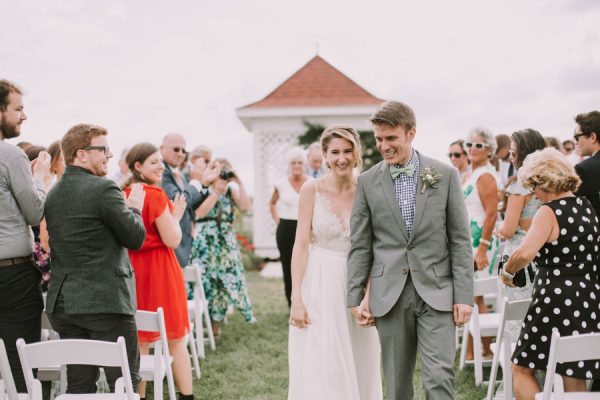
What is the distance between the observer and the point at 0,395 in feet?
10.6

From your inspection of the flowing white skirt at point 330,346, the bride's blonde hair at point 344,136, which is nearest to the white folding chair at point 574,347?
the flowing white skirt at point 330,346

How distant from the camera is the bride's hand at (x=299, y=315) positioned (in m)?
3.58

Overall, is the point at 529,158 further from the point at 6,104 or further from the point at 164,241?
the point at 6,104

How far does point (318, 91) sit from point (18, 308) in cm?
1275

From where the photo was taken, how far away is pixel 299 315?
358cm

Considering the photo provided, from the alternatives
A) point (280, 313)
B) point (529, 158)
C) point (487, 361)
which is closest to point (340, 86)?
point (280, 313)

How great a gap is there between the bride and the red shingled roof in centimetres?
1122

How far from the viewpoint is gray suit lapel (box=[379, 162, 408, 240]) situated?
3.17 meters

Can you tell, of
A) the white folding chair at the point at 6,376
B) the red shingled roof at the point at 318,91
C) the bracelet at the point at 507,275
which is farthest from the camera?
the red shingled roof at the point at 318,91

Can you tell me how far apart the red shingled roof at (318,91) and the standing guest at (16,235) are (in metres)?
11.2

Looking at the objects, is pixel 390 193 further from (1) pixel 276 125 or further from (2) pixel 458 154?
(1) pixel 276 125

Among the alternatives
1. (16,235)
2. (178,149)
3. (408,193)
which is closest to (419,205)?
(408,193)

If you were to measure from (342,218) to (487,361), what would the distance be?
2664mm

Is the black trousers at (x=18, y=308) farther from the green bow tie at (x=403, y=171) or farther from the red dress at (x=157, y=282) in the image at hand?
the green bow tie at (x=403, y=171)
